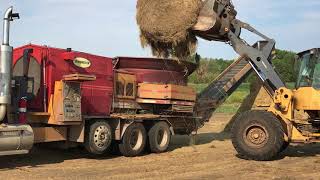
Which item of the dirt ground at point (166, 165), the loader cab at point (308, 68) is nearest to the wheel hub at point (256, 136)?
the dirt ground at point (166, 165)

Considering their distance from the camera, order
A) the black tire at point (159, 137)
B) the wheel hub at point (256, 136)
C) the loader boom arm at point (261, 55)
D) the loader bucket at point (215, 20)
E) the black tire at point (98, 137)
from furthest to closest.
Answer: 1. the loader boom arm at point (261, 55)
2. the black tire at point (159, 137)
3. the loader bucket at point (215, 20)
4. the wheel hub at point (256, 136)
5. the black tire at point (98, 137)

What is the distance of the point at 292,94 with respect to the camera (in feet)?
40.4

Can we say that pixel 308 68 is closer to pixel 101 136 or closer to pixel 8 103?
pixel 101 136

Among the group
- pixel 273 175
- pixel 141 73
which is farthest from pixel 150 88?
pixel 273 175

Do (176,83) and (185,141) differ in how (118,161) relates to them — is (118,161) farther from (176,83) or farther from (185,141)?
(185,141)

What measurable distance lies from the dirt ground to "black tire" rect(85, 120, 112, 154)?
0.31 meters

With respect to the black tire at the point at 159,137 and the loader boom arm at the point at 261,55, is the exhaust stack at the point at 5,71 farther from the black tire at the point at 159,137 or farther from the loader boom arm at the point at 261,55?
the loader boom arm at the point at 261,55

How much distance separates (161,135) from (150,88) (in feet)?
4.53

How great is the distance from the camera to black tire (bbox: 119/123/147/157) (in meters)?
12.4

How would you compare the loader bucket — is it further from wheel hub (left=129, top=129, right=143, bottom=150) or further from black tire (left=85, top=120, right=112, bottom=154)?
black tire (left=85, top=120, right=112, bottom=154)

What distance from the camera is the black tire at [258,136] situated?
11.8 meters

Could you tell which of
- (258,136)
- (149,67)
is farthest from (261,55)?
(149,67)

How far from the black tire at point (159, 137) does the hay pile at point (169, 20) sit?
2195mm

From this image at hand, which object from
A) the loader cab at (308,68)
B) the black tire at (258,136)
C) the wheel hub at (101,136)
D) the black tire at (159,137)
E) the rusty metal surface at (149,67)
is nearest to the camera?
the wheel hub at (101,136)
